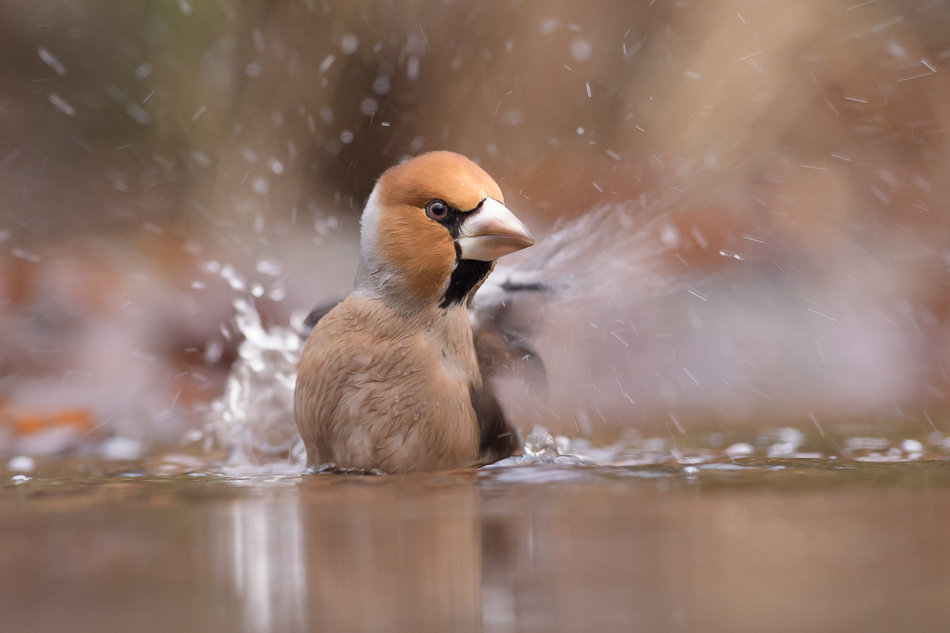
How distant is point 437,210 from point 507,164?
3.72 meters

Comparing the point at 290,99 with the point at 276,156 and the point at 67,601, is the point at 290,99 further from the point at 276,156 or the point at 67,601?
the point at 67,601

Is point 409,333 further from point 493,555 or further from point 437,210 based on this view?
point 493,555

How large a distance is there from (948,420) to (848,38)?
10.5ft

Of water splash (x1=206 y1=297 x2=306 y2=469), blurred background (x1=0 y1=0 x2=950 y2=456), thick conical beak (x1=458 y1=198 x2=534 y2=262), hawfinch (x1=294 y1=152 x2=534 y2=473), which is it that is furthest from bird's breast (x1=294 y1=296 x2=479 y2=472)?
blurred background (x1=0 y1=0 x2=950 y2=456)

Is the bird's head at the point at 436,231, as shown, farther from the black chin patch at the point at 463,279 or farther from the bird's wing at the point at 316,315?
the bird's wing at the point at 316,315

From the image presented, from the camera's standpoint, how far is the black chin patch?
90.0 inches

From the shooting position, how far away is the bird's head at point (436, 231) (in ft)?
7.20

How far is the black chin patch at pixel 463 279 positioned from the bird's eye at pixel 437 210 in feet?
0.39

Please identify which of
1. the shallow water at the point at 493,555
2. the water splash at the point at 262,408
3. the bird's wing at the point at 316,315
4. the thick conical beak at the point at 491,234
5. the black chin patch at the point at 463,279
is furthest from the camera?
the water splash at the point at 262,408

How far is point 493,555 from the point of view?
1153 millimetres

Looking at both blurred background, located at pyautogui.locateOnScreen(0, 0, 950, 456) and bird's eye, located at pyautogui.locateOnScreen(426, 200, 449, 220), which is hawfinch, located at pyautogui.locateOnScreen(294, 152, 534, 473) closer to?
bird's eye, located at pyautogui.locateOnScreen(426, 200, 449, 220)

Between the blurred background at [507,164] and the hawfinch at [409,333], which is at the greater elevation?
the blurred background at [507,164]

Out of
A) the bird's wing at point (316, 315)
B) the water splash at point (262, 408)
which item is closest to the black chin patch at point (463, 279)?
the bird's wing at point (316, 315)

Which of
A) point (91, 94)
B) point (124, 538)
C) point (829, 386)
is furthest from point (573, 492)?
point (91, 94)
